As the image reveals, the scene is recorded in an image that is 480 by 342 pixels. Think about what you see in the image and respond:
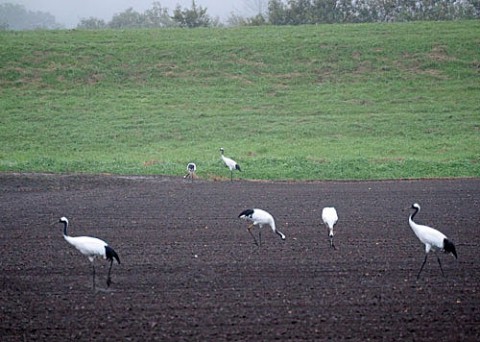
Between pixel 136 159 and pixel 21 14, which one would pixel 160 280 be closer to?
pixel 136 159

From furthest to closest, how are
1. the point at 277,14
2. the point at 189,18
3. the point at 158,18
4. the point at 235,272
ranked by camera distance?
the point at 158,18 < the point at 277,14 < the point at 189,18 < the point at 235,272

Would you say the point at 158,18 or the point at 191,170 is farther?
the point at 158,18

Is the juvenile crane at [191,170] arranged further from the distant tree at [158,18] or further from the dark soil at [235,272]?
the distant tree at [158,18]

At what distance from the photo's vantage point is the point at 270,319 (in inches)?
413

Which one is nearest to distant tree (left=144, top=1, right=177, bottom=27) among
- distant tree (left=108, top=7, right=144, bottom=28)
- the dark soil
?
distant tree (left=108, top=7, right=144, bottom=28)

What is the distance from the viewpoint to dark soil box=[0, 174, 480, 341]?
10227mm

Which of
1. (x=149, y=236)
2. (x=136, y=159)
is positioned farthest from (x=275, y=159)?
(x=149, y=236)

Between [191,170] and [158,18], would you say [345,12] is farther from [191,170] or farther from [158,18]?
[191,170]

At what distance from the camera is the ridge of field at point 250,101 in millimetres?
29375

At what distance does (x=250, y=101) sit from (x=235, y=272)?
2727cm

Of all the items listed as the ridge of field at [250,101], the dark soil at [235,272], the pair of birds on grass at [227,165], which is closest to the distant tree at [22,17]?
the ridge of field at [250,101]

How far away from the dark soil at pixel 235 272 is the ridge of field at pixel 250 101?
701 cm

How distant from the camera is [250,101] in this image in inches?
1566

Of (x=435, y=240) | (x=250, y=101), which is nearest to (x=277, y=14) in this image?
(x=250, y=101)
